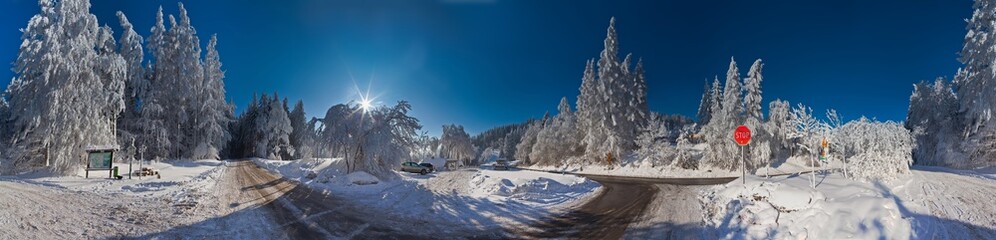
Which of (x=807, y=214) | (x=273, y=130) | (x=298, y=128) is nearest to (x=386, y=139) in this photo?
(x=807, y=214)


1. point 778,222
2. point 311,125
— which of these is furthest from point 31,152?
point 778,222

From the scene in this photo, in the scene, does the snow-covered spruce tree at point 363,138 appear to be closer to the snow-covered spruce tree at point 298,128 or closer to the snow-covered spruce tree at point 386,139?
the snow-covered spruce tree at point 386,139

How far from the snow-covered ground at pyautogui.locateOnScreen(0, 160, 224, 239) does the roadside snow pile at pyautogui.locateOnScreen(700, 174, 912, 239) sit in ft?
44.2

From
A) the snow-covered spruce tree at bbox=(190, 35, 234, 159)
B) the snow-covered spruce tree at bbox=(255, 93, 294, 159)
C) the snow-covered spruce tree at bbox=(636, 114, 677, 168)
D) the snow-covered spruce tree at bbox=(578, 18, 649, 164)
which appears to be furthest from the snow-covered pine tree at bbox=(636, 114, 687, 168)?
the snow-covered spruce tree at bbox=(255, 93, 294, 159)

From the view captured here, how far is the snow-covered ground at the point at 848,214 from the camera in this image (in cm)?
812

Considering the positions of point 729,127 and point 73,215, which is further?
point 729,127

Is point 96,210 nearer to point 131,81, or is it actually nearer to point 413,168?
point 413,168

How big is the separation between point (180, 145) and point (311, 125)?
102 feet

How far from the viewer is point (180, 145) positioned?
4753 centimetres

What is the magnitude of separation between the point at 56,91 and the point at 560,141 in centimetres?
4644

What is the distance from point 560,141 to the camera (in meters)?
55.9

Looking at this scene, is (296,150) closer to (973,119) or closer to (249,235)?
(249,235)

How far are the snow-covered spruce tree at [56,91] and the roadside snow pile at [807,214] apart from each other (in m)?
32.0

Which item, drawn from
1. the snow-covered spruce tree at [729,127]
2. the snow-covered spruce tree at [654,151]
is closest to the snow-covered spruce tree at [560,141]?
the snow-covered spruce tree at [654,151]
